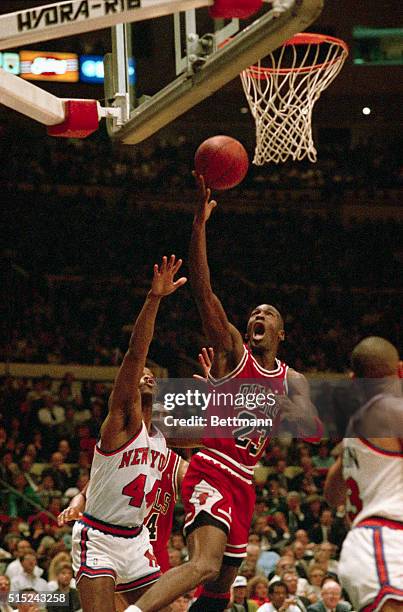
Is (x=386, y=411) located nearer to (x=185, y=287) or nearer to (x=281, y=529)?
(x=281, y=529)

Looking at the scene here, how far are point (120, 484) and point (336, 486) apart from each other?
1544mm

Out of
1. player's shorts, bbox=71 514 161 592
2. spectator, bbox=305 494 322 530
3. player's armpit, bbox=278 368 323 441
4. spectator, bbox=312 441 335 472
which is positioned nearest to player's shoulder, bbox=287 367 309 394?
player's armpit, bbox=278 368 323 441

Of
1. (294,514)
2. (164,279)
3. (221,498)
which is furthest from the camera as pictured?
(294,514)

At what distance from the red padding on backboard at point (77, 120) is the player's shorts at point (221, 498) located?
1941 millimetres

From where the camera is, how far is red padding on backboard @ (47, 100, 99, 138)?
5375 mm

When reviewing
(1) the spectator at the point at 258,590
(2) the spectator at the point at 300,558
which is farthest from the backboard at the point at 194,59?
(2) the spectator at the point at 300,558

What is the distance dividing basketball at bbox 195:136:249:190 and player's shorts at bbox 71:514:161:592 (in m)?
2.07

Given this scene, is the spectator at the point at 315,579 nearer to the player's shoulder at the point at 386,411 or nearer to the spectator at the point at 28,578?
the spectator at the point at 28,578

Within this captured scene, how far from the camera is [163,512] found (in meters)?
6.48

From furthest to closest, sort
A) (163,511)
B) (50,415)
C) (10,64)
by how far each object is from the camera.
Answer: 1. (50,415)
2. (10,64)
3. (163,511)

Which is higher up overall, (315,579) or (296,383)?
(296,383)

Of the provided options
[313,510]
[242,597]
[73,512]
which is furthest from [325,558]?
[73,512]

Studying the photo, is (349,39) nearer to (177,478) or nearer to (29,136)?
(29,136)

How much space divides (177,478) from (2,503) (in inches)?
219
